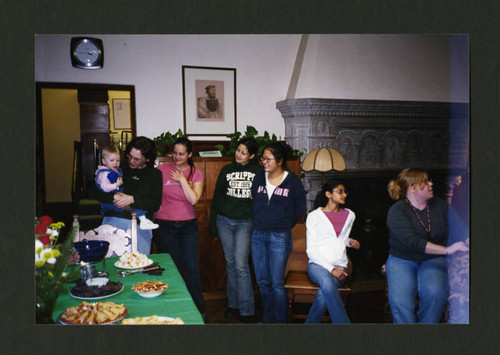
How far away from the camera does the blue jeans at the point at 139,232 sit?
2156mm

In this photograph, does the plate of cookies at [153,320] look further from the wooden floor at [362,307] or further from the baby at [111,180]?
the wooden floor at [362,307]

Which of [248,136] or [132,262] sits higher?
[248,136]

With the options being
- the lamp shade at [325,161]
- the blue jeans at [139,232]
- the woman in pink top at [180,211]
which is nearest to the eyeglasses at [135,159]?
the woman in pink top at [180,211]

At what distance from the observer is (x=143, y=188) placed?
2.29 metres

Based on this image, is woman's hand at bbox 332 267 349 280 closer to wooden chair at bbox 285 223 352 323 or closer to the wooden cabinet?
wooden chair at bbox 285 223 352 323

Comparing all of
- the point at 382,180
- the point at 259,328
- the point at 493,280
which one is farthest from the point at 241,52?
the point at 493,280

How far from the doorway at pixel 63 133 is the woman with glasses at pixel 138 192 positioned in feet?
0.72

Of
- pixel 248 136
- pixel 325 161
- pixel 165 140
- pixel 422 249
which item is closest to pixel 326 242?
pixel 422 249

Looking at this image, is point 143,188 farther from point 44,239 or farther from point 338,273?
point 338,273

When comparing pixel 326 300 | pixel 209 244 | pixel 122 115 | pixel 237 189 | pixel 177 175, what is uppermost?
pixel 122 115

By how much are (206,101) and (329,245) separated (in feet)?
5.16

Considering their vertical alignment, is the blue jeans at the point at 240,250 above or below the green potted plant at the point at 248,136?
below

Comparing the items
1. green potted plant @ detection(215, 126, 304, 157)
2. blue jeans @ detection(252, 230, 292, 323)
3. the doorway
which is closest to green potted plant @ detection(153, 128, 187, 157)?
the doorway

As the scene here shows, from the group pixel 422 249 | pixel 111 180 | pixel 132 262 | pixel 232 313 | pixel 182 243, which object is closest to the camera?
pixel 132 262
